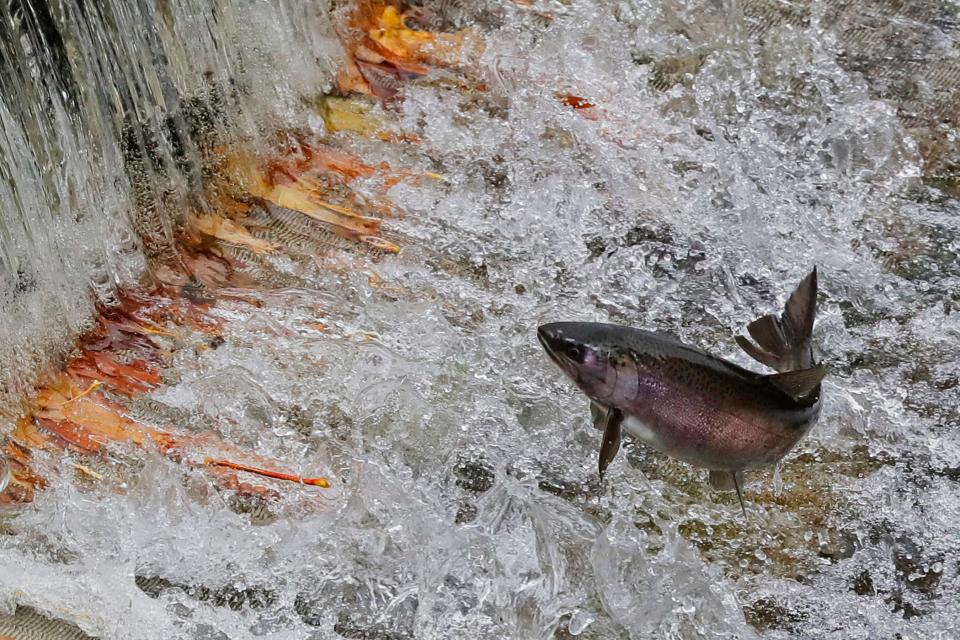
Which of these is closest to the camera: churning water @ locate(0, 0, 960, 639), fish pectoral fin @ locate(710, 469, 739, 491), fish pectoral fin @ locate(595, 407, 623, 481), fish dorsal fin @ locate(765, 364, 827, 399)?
fish dorsal fin @ locate(765, 364, 827, 399)

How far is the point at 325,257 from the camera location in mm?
3314

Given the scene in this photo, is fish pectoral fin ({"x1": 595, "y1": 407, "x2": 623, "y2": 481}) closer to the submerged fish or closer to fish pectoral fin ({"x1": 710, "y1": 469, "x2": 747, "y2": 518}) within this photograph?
the submerged fish

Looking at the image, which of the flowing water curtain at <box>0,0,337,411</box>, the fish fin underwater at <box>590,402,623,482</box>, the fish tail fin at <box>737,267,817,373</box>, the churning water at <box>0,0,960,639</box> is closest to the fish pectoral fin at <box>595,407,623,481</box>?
the fish fin underwater at <box>590,402,623,482</box>

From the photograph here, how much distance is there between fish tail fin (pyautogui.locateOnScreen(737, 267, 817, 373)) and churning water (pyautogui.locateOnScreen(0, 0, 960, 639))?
61 cm

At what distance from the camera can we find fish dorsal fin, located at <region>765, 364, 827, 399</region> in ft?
6.57

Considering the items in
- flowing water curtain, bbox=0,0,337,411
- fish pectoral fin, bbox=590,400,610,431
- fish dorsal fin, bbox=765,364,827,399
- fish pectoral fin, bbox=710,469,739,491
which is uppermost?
flowing water curtain, bbox=0,0,337,411

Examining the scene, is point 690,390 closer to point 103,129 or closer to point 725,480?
point 725,480

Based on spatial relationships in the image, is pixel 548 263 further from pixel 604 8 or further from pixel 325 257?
pixel 604 8

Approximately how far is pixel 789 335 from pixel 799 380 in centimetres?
17

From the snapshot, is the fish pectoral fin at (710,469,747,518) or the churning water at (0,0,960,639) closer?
the fish pectoral fin at (710,469,747,518)

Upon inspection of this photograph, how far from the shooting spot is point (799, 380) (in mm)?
2059

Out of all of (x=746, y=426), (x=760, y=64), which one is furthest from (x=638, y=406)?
(x=760, y=64)

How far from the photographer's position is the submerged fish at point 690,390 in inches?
82.2

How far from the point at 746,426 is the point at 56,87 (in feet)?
7.05
